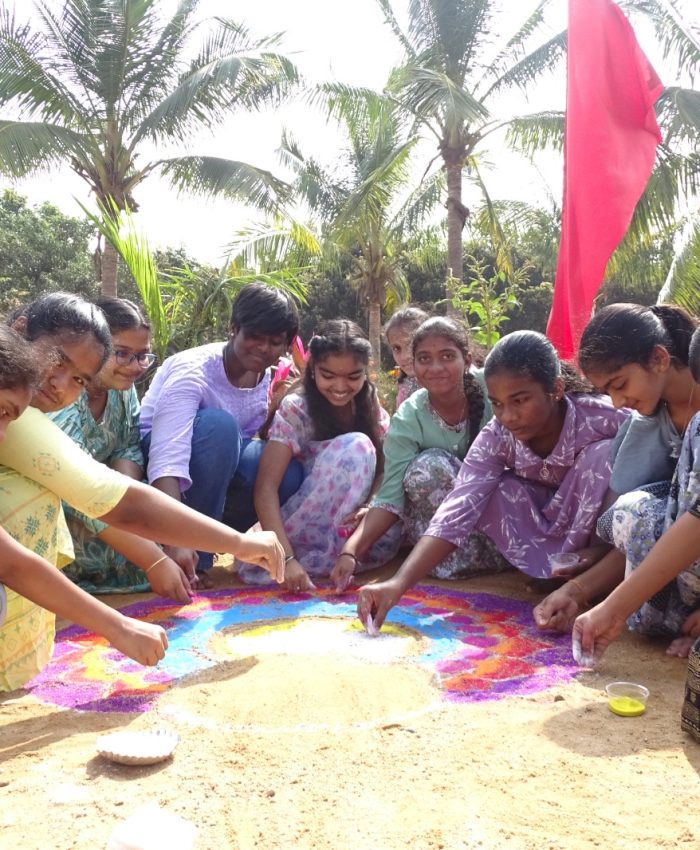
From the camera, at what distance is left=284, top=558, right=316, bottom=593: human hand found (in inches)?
126

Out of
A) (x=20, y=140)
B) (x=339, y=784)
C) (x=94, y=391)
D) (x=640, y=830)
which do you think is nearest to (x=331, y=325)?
(x=94, y=391)

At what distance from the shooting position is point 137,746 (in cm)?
173

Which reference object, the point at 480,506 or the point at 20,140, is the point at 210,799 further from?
the point at 20,140

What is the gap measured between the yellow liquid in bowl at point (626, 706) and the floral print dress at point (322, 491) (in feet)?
5.66

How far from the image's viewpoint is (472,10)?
440 inches

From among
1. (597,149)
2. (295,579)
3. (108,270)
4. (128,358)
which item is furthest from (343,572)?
(108,270)

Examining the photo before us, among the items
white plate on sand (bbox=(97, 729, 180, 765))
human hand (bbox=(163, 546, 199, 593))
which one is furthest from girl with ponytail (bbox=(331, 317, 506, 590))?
white plate on sand (bbox=(97, 729, 180, 765))

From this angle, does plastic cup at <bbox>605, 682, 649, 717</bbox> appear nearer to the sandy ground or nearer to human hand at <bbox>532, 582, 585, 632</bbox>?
the sandy ground

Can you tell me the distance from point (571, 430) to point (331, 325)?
3.92 ft

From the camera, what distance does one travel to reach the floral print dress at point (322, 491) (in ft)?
11.8

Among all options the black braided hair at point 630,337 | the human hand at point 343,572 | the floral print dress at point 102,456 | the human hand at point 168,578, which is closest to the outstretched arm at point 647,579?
the black braided hair at point 630,337

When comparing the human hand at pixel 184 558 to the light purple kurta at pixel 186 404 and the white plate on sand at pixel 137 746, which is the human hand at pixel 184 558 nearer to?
the light purple kurta at pixel 186 404

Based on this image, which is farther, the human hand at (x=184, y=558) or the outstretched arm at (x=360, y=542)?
the outstretched arm at (x=360, y=542)

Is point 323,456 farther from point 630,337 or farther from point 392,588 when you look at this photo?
point 630,337
